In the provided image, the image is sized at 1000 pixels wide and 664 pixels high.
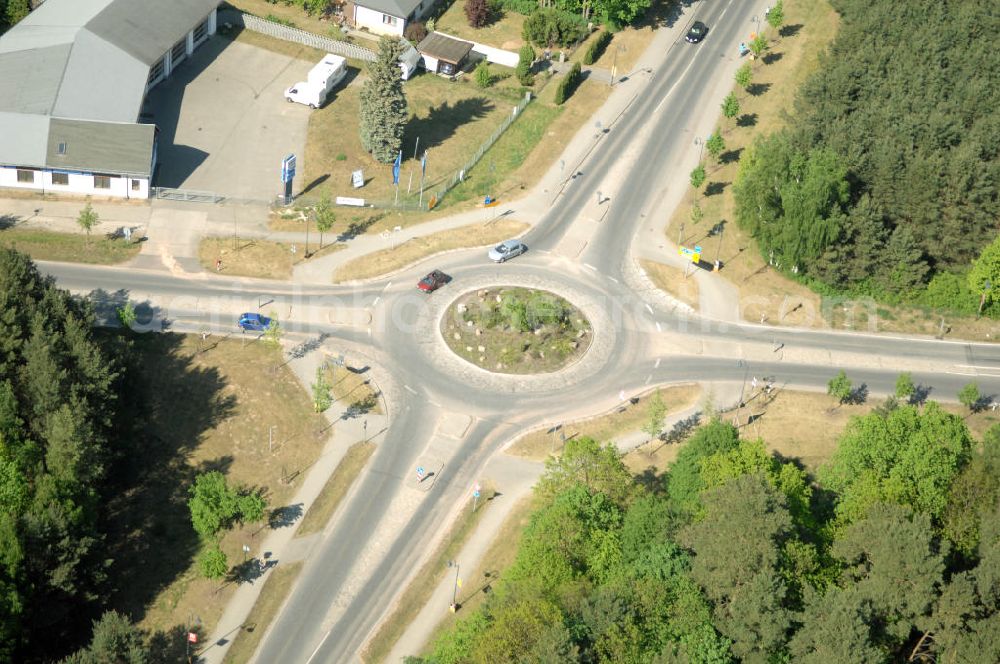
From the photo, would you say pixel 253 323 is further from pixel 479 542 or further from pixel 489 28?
pixel 489 28

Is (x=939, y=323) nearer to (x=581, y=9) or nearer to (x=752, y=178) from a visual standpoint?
(x=752, y=178)

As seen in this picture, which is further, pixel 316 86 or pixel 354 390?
pixel 316 86

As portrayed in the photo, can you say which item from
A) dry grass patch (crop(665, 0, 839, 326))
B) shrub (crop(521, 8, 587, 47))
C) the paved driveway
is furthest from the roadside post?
shrub (crop(521, 8, 587, 47))

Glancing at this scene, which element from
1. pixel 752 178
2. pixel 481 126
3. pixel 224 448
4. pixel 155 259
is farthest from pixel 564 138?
pixel 224 448

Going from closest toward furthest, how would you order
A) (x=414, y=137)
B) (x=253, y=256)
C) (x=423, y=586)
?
(x=423, y=586) < (x=253, y=256) < (x=414, y=137)

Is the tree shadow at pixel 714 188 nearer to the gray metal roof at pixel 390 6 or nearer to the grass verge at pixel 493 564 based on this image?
the gray metal roof at pixel 390 6

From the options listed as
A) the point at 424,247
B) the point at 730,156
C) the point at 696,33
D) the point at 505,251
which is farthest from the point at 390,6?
the point at 730,156
